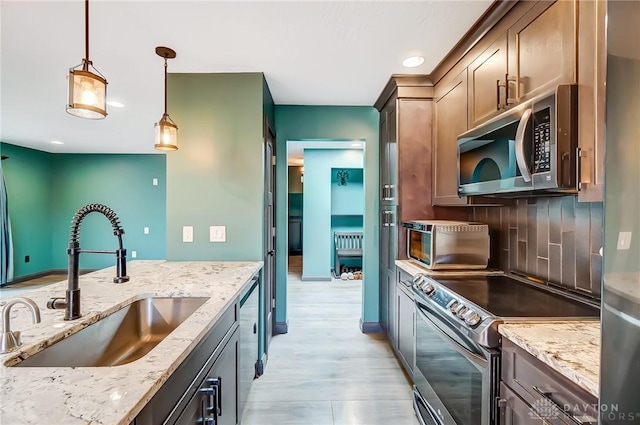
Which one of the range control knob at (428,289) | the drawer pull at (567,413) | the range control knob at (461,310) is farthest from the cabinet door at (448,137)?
the drawer pull at (567,413)

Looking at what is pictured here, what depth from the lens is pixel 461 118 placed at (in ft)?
6.55

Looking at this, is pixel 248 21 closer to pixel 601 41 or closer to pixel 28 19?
pixel 28 19

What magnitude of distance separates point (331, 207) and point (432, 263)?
4.05 meters

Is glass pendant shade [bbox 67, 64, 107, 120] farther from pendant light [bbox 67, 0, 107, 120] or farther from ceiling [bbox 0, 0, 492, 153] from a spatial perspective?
ceiling [bbox 0, 0, 492, 153]

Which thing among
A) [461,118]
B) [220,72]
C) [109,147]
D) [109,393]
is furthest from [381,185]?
[109,147]

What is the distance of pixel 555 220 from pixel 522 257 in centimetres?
36

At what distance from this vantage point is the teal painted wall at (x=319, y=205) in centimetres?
545

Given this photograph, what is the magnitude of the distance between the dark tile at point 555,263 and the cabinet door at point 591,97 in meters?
0.59

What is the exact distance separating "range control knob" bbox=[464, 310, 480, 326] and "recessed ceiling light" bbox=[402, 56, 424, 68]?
1791mm

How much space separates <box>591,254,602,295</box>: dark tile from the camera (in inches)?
50.8

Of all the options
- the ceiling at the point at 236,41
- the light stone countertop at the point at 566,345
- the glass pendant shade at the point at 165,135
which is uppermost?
the ceiling at the point at 236,41

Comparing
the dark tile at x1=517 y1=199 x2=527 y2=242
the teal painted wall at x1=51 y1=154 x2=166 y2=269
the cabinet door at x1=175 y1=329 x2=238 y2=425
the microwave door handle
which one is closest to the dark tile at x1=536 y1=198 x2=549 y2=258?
the dark tile at x1=517 y1=199 x2=527 y2=242

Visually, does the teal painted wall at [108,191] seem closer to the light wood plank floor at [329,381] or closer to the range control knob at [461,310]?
the light wood plank floor at [329,381]

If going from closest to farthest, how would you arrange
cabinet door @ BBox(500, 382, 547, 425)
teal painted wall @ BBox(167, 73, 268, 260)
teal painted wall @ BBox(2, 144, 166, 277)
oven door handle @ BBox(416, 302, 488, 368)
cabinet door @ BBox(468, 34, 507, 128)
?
cabinet door @ BBox(500, 382, 547, 425)
oven door handle @ BBox(416, 302, 488, 368)
cabinet door @ BBox(468, 34, 507, 128)
teal painted wall @ BBox(167, 73, 268, 260)
teal painted wall @ BBox(2, 144, 166, 277)
